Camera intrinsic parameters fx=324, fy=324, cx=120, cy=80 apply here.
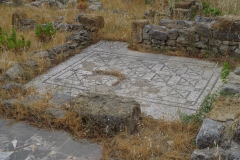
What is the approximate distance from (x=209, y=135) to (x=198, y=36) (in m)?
4.38

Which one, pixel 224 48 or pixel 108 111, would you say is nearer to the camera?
pixel 108 111

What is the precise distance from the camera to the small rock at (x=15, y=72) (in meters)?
6.12

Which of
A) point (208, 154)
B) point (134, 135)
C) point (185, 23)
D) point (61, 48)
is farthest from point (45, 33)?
point (208, 154)

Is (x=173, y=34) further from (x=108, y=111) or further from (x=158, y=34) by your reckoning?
(x=108, y=111)

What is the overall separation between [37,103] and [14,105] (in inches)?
15.3

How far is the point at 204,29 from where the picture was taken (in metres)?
7.30

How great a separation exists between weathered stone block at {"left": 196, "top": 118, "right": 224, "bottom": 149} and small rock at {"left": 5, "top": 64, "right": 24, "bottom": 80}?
12.9 ft

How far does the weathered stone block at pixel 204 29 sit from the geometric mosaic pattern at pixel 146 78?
65cm

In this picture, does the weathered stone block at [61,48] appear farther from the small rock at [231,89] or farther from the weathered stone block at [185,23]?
the small rock at [231,89]

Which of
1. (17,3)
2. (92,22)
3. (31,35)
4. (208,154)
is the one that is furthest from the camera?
(17,3)

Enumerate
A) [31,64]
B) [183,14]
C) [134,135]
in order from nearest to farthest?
[134,135] → [31,64] → [183,14]

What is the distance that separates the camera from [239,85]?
457cm

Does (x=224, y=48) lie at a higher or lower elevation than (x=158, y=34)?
lower

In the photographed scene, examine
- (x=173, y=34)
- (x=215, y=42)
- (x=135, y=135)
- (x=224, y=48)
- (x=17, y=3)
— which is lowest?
(x=135, y=135)
